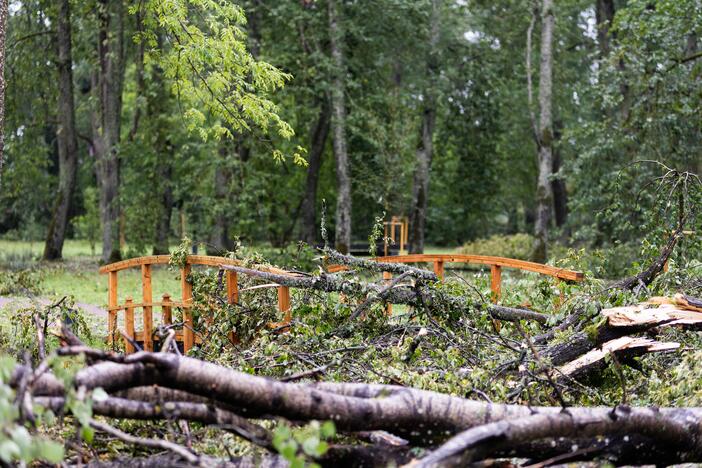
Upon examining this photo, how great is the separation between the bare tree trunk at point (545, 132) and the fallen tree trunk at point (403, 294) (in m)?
13.6

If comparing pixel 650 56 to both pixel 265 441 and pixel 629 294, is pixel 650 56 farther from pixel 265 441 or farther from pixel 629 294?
pixel 265 441

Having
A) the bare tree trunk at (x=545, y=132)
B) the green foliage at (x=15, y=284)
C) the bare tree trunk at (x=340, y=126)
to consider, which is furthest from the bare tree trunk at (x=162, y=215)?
the bare tree trunk at (x=545, y=132)

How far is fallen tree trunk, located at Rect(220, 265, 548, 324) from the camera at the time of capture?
6848 mm

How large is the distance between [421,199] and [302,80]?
608 centimetres

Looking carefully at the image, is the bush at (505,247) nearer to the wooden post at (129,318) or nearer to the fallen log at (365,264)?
the wooden post at (129,318)

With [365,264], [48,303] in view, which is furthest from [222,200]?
[365,264]

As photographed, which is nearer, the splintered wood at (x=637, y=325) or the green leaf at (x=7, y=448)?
the green leaf at (x=7, y=448)

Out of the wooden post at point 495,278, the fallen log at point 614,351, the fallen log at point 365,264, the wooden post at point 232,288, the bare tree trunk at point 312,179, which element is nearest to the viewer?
the fallen log at point 614,351

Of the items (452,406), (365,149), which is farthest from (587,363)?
(365,149)

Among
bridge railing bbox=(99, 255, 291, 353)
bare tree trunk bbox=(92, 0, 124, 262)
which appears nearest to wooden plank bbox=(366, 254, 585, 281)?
bridge railing bbox=(99, 255, 291, 353)

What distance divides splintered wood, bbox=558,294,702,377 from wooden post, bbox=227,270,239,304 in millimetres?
3912

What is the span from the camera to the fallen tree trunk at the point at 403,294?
270 inches

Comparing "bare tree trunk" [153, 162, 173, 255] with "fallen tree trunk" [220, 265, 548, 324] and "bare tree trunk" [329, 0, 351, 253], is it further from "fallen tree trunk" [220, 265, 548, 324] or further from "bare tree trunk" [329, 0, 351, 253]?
"fallen tree trunk" [220, 265, 548, 324]

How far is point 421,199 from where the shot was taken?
26234 millimetres
